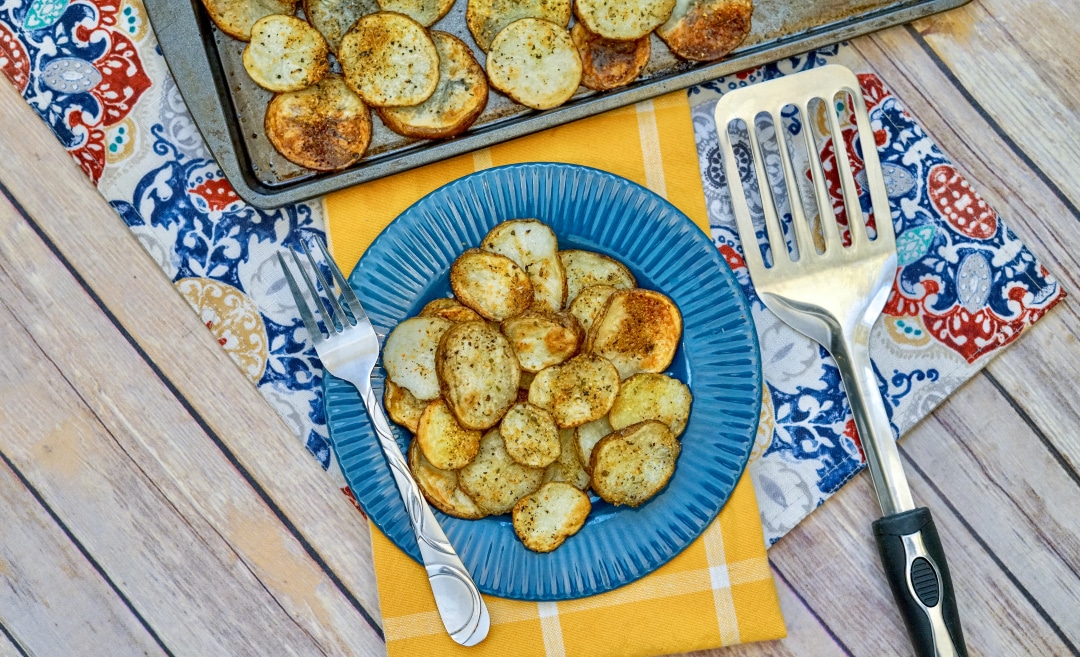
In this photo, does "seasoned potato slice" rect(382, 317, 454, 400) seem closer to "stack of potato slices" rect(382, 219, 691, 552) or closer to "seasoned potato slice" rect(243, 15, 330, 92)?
"stack of potato slices" rect(382, 219, 691, 552)

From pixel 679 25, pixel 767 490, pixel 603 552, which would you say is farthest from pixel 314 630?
pixel 679 25

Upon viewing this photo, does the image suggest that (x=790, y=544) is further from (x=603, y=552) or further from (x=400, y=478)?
(x=400, y=478)

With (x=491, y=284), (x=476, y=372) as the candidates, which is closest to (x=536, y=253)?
(x=491, y=284)

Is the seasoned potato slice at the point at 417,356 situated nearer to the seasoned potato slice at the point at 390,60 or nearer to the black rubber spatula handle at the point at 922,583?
the seasoned potato slice at the point at 390,60

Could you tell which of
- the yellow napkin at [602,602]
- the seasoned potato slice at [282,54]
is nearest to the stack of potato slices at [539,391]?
the yellow napkin at [602,602]

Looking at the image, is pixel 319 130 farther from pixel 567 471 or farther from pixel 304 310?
pixel 567 471

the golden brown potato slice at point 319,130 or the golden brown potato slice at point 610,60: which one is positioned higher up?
the golden brown potato slice at point 319,130

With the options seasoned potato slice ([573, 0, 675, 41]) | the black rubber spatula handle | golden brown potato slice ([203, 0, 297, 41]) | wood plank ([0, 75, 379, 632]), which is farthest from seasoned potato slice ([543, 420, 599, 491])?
golden brown potato slice ([203, 0, 297, 41])
